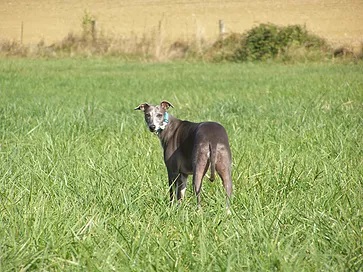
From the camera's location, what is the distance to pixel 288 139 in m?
6.92

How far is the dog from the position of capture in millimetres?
4684

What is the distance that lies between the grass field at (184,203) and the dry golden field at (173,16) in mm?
21784

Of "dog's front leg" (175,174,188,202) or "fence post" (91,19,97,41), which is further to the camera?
"fence post" (91,19,97,41)

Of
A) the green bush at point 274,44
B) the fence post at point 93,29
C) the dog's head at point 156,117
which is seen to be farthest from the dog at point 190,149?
the fence post at point 93,29

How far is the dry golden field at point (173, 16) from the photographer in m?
32.0

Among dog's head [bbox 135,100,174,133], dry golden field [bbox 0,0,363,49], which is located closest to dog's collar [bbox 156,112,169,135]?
dog's head [bbox 135,100,174,133]

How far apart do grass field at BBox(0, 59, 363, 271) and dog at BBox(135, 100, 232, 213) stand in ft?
0.36

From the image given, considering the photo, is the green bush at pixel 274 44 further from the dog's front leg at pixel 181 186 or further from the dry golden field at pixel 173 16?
the dog's front leg at pixel 181 186

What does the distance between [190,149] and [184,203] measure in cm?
82

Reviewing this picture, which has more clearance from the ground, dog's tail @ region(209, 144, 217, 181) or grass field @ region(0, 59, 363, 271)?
dog's tail @ region(209, 144, 217, 181)

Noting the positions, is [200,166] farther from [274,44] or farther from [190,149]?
[274,44]

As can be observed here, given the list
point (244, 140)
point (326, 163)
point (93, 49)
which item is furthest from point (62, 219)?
point (93, 49)

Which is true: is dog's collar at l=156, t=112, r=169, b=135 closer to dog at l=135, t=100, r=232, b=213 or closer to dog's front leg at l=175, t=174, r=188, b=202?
dog at l=135, t=100, r=232, b=213

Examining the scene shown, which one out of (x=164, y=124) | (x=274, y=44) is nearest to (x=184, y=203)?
(x=164, y=124)
